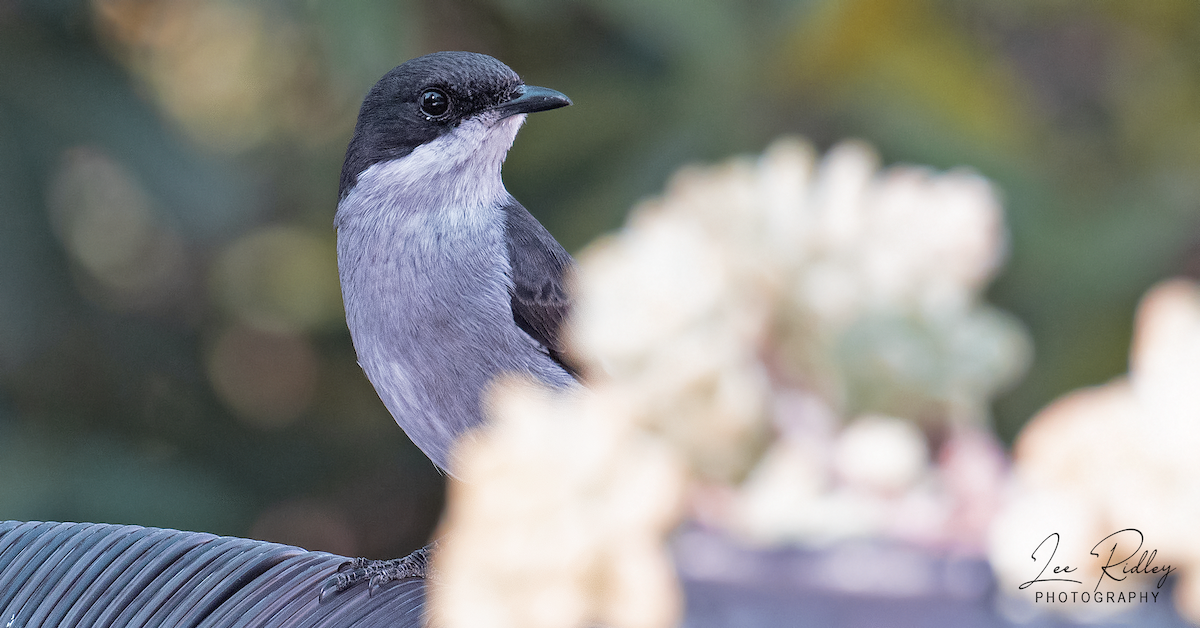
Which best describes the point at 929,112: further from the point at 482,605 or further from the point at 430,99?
the point at 482,605

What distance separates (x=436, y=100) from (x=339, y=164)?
2247mm

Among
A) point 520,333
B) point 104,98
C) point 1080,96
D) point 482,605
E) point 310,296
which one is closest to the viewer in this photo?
point 482,605

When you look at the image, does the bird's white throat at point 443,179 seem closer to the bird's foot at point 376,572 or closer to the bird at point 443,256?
the bird at point 443,256

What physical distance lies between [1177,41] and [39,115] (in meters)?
4.02

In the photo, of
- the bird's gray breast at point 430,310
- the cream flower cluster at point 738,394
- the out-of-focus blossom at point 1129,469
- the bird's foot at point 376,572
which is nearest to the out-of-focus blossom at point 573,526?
the cream flower cluster at point 738,394

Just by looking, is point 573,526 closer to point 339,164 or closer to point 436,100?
point 436,100

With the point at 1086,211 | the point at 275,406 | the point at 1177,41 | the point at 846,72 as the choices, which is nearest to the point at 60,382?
the point at 275,406

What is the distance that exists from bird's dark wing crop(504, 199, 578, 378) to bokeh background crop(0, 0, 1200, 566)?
155 cm

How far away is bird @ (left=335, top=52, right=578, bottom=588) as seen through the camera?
2.36m

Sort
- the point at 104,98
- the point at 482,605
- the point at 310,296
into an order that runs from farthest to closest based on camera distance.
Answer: the point at 310,296 → the point at 104,98 → the point at 482,605

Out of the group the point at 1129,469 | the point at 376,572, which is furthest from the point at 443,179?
the point at 1129,469

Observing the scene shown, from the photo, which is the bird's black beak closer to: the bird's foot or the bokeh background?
the bird's foot

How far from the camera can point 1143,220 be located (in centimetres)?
416

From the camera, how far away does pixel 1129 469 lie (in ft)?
3.75
